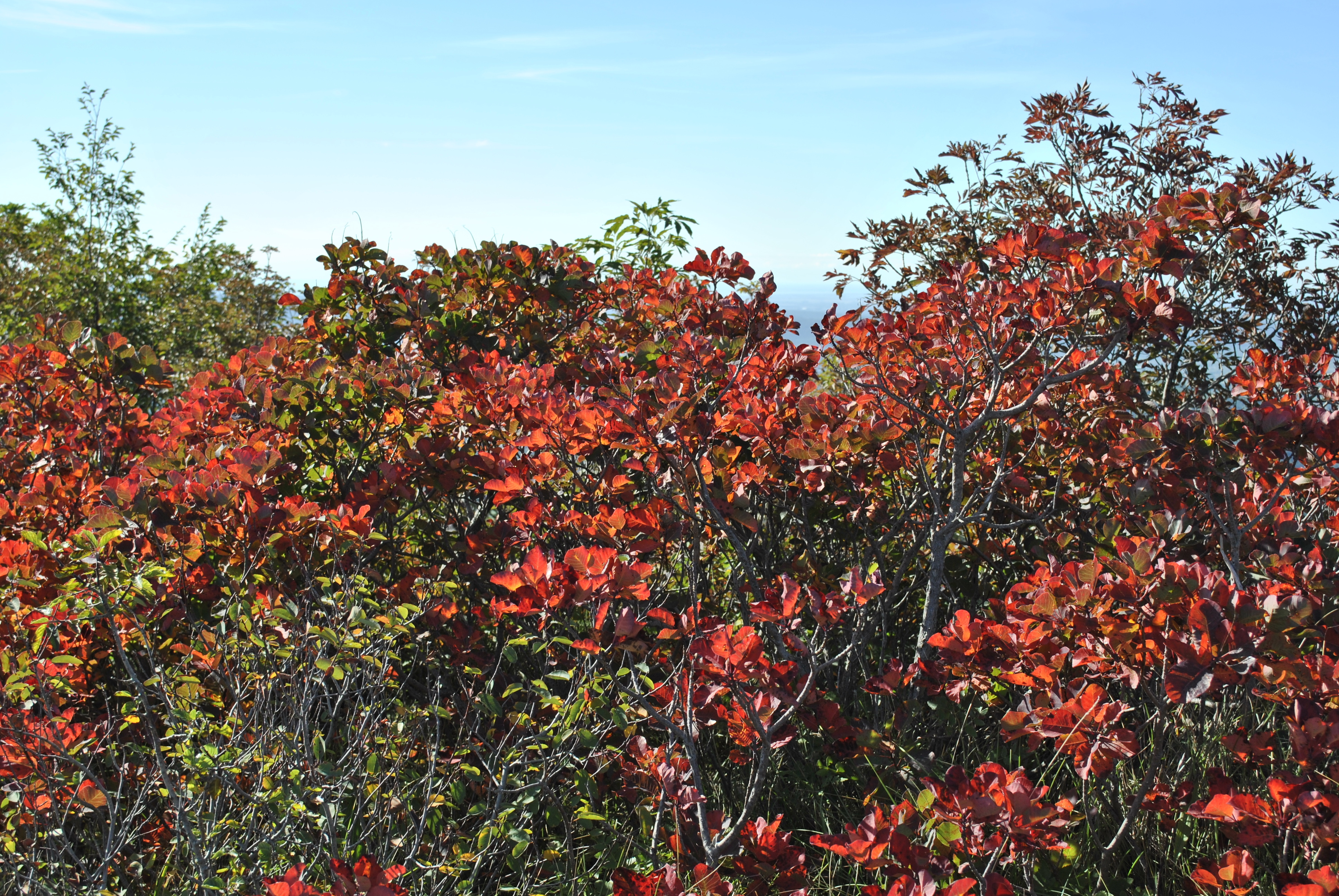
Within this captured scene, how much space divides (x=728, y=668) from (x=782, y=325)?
205 centimetres

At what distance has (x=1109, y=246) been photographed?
3.91m

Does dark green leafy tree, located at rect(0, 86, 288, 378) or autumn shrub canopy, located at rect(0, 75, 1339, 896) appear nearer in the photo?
autumn shrub canopy, located at rect(0, 75, 1339, 896)

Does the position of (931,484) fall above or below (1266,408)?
below

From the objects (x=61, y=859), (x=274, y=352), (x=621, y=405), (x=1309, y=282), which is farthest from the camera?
(x=1309, y=282)

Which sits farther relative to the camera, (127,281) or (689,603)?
(127,281)

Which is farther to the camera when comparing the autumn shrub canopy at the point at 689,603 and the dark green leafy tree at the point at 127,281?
the dark green leafy tree at the point at 127,281

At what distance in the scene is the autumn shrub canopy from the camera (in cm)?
212

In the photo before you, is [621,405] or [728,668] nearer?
[728,668]

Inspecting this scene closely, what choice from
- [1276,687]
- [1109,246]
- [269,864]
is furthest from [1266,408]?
[269,864]

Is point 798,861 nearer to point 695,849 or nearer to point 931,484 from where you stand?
point 695,849

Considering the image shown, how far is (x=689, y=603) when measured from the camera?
3441 millimetres

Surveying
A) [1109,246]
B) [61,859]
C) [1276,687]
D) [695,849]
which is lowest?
[61,859]

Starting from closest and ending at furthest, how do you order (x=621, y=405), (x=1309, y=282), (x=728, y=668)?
(x=728, y=668)
(x=621, y=405)
(x=1309, y=282)

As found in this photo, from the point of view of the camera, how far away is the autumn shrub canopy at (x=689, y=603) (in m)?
2.12
